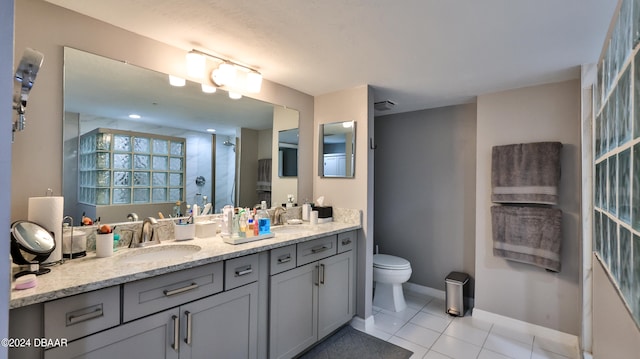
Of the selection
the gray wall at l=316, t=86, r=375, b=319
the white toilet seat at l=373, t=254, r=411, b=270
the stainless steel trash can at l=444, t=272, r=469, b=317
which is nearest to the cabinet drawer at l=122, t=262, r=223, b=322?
the gray wall at l=316, t=86, r=375, b=319

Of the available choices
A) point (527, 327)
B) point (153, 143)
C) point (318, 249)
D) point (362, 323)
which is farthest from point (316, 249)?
point (527, 327)

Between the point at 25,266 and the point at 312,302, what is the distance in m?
1.60

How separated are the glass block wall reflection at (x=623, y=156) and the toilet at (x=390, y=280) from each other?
1.84 m

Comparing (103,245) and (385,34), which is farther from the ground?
(385,34)

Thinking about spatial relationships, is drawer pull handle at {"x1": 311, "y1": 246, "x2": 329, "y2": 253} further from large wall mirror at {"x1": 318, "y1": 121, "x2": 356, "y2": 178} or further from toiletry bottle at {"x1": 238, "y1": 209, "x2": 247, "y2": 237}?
large wall mirror at {"x1": 318, "y1": 121, "x2": 356, "y2": 178}

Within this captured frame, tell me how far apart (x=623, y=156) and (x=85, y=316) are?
192 cm

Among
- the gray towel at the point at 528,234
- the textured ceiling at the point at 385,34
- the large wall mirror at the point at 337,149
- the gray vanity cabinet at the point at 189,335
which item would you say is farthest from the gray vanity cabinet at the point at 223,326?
the gray towel at the point at 528,234

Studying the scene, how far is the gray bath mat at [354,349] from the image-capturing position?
6.98 ft

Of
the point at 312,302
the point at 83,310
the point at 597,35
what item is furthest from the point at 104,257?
the point at 597,35

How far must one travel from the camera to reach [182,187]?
2.04m

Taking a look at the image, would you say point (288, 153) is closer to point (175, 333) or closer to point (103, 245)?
point (103, 245)

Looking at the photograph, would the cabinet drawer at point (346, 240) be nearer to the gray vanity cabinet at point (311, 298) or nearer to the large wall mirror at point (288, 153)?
the gray vanity cabinet at point (311, 298)

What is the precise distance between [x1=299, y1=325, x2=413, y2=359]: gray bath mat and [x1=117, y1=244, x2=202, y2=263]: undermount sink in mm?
1135

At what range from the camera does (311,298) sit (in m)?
2.13
